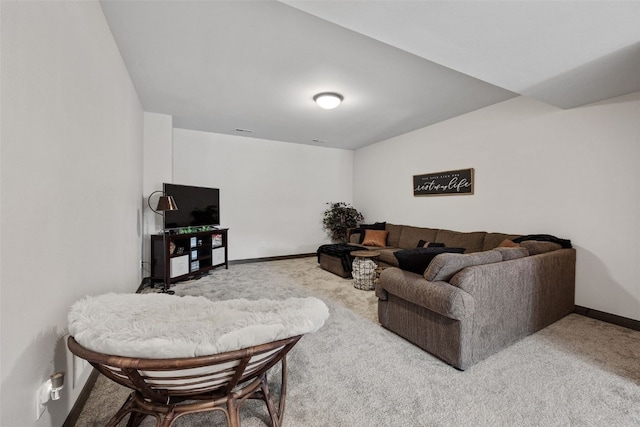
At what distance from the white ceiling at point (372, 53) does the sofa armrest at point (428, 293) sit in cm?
172

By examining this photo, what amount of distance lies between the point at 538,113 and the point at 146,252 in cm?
578

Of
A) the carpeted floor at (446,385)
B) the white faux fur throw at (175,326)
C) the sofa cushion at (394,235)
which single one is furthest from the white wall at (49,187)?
the sofa cushion at (394,235)

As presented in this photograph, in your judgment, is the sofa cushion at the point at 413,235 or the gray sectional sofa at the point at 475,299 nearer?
the gray sectional sofa at the point at 475,299

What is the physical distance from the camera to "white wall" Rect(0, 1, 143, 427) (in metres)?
0.93

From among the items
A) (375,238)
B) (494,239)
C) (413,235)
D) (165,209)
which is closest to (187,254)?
(165,209)

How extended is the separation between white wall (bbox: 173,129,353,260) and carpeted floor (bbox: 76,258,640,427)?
336cm

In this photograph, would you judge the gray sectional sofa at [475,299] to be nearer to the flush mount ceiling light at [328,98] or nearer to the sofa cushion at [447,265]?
the sofa cushion at [447,265]

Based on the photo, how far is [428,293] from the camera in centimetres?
198

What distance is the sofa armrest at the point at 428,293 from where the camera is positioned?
1.82 meters

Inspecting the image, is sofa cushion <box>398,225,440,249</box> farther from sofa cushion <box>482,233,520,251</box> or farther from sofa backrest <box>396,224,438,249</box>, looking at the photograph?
sofa cushion <box>482,233,520,251</box>

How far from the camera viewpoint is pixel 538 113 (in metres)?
3.27

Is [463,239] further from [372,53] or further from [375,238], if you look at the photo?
[372,53]

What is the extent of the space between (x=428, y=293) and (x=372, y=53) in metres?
2.16

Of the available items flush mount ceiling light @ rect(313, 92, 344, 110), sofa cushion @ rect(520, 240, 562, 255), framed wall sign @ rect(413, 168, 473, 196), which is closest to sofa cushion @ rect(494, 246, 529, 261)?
sofa cushion @ rect(520, 240, 562, 255)
